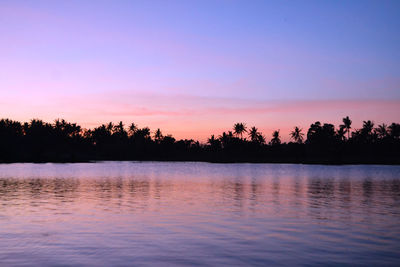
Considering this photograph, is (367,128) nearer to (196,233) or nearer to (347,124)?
(347,124)

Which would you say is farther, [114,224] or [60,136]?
[60,136]

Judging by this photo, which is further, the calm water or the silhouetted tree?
the silhouetted tree

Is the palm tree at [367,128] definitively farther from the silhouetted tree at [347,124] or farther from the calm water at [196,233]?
the calm water at [196,233]

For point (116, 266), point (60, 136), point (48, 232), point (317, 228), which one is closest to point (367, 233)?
point (317, 228)

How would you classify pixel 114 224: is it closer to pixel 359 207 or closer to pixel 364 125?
pixel 359 207

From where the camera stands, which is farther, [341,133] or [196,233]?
[341,133]

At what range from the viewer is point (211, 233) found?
20.2m

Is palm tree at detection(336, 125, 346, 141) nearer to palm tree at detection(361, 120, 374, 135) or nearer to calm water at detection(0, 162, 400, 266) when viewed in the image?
palm tree at detection(361, 120, 374, 135)

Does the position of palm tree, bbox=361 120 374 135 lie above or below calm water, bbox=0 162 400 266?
above

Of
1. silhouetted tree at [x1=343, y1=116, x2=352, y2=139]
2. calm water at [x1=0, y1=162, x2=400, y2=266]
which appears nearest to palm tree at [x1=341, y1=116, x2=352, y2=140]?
silhouetted tree at [x1=343, y1=116, x2=352, y2=139]

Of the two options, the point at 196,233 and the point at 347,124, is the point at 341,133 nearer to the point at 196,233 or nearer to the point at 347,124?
the point at 347,124

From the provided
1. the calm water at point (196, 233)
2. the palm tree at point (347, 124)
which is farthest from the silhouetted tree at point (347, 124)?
the calm water at point (196, 233)

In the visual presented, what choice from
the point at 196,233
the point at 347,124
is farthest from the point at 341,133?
the point at 196,233

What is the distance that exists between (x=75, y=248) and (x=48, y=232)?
415cm
